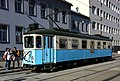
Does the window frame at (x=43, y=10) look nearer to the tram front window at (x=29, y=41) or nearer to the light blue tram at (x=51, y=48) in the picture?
the light blue tram at (x=51, y=48)

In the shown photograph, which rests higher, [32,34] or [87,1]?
[87,1]

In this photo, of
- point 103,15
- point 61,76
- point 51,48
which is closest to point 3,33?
point 51,48

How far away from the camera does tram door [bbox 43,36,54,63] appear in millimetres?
17141

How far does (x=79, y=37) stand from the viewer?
854 inches

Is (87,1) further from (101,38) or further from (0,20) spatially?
(0,20)

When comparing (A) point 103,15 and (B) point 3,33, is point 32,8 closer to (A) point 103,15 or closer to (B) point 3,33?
(B) point 3,33

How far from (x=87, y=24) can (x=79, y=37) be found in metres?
26.7

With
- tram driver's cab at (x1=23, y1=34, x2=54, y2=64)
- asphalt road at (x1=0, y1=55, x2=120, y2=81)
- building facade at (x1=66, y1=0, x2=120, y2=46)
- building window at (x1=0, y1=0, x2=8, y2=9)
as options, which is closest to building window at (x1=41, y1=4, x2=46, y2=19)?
building window at (x1=0, y1=0, x2=8, y2=9)

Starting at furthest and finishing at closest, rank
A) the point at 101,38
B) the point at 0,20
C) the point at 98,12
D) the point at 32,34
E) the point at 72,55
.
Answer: the point at 98,12, the point at 101,38, the point at 0,20, the point at 72,55, the point at 32,34

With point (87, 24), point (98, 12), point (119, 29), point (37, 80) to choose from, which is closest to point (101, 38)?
point (37, 80)

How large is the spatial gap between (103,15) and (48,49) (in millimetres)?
43633

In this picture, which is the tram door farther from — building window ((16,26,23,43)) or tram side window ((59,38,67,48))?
building window ((16,26,23,43))

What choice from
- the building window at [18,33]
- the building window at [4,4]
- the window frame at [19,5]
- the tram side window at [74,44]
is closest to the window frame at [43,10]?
the window frame at [19,5]

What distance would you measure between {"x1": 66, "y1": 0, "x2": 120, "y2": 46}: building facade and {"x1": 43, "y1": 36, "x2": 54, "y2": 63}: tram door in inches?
1274
